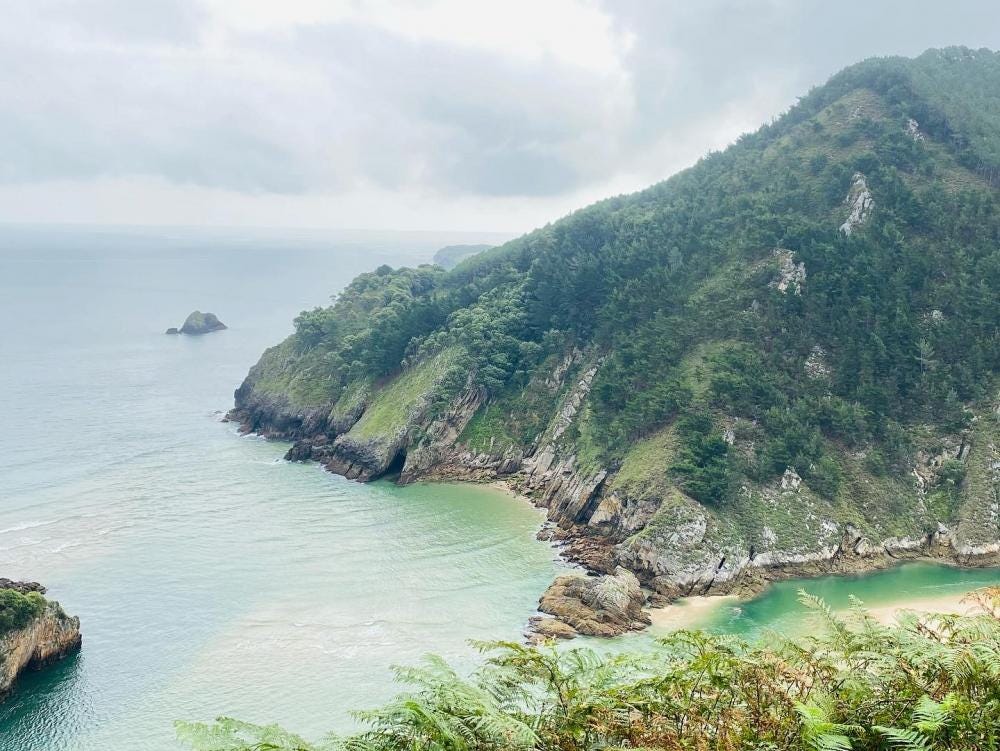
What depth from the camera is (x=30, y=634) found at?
35.5m

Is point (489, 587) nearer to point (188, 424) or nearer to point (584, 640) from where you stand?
point (584, 640)

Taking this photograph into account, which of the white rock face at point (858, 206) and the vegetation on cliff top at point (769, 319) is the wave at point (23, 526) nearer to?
the vegetation on cliff top at point (769, 319)

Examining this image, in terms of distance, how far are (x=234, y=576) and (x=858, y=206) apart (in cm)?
5670

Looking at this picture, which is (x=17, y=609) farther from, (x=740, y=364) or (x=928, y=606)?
(x=740, y=364)

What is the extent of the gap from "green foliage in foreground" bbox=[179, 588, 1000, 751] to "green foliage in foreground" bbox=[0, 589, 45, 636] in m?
27.5

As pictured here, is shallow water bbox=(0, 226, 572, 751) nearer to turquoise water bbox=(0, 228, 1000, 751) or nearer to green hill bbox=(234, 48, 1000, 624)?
turquoise water bbox=(0, 228, 1000, 751)

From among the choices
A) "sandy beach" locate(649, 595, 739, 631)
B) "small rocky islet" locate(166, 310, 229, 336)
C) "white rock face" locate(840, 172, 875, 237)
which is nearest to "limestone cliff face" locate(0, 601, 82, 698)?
"sandy beach" locate(649, 595, 739, 631)

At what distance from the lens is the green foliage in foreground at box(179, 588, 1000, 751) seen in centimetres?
1133

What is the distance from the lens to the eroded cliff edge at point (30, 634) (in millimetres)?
34219

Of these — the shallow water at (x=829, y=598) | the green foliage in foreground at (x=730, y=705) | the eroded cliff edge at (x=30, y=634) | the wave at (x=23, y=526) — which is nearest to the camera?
the green foliage in foreground at (x=730, y=705)

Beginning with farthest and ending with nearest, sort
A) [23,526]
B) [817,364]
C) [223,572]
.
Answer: [817,364] < [23,526] < [223,572]

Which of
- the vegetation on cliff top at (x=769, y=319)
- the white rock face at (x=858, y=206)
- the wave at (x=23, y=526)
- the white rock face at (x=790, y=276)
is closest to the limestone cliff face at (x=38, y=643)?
the wave at (x=23, y=526)

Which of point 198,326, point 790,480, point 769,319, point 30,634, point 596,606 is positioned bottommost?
point 596,606

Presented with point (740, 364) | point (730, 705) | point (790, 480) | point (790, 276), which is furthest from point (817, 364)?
point (730, 705)
